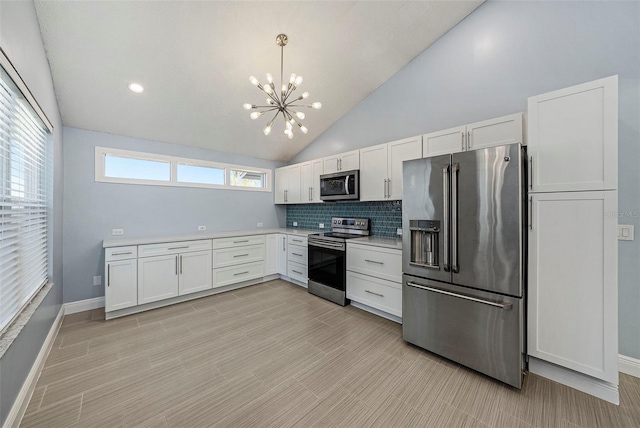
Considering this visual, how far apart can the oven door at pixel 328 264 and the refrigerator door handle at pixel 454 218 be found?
152 centimetres

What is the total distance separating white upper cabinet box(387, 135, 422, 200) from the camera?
10.1ft

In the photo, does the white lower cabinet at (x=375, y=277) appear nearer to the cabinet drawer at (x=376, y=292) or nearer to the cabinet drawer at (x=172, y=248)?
the cabinet drawer at (x=376, y=292)

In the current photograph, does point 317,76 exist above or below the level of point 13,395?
above

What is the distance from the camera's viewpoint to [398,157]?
3.22 meters

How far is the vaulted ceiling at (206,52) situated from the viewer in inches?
90.9

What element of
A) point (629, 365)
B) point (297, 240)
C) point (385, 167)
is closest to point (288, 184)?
point (297, 240)

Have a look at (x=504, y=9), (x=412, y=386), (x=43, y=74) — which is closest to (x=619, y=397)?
(x=412, y=386)

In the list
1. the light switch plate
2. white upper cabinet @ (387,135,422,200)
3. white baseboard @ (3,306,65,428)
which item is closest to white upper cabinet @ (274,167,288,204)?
white upper cabinet @ (387,135,422,200)

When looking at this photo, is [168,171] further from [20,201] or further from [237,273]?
[20,201]

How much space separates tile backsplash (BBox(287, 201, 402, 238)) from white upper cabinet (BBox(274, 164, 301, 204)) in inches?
14.0

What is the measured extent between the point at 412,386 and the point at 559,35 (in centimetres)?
345

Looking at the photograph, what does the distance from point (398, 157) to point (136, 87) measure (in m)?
3.30

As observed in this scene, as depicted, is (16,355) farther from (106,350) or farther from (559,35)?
(559,35)

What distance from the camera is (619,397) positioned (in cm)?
176
